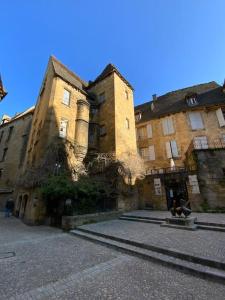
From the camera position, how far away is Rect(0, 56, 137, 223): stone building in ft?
36.8

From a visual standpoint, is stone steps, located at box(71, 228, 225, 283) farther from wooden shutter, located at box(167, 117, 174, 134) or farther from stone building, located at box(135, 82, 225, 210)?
wooden shutter, located at box(167, 117, 174, 134)

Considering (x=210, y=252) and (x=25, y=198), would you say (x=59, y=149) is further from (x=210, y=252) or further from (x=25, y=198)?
(x=210, y=252)

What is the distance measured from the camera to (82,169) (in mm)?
11891

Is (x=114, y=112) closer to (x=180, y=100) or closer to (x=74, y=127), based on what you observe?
(x=74, y=127)

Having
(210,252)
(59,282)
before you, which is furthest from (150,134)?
(59,282)

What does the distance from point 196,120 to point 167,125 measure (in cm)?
311

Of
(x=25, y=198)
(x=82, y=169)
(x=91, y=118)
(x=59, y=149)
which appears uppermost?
(x=91, y=118)

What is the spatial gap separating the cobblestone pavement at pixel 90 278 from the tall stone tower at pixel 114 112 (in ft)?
30.4

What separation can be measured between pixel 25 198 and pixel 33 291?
10.9 meters

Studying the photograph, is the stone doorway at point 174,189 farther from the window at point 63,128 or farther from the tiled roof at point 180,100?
the tiled roof at point 180,100

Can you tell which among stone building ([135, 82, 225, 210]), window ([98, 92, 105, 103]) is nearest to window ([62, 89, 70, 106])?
window ([98, 92, 105, 103])

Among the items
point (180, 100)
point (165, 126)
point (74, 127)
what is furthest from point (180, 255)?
point (180, 100)

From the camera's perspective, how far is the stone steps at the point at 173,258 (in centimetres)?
329

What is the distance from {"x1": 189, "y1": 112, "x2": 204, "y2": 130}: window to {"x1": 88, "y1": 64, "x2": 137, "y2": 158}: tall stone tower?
6.76 m
